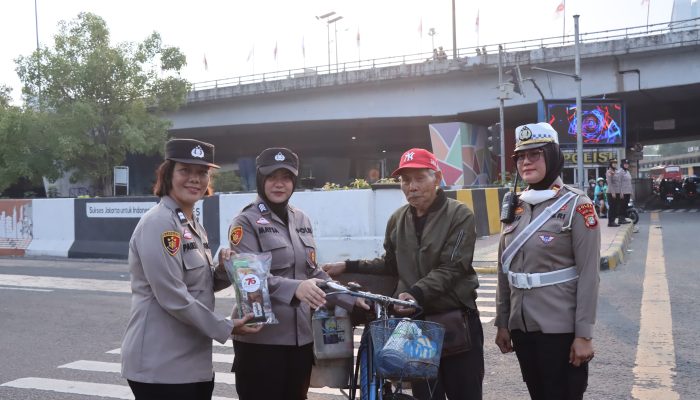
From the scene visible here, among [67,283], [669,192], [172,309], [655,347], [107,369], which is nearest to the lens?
[172,309]

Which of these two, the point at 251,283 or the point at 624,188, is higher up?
the point at 624,188

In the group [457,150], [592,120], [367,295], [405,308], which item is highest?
[592,120]

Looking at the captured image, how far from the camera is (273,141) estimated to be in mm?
50219

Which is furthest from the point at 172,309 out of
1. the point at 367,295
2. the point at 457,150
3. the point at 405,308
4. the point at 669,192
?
the point at 669,192

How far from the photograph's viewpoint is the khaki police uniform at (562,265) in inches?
121

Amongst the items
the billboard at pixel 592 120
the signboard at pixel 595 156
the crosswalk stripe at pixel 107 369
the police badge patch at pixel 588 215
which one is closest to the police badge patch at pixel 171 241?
the police badge patch at pixel 588 215

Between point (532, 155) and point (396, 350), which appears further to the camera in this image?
point (532, 155)

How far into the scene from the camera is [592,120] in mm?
28078

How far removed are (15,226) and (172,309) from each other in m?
17.8

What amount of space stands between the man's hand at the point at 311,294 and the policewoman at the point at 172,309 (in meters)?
0.29

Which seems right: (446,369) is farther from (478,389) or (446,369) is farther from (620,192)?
(620,192)

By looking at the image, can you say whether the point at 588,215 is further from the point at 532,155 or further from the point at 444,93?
the point at 444,93

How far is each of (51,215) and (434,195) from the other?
16.2 meters

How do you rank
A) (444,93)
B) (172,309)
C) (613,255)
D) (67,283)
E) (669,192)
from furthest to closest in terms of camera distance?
1. (669,192)
2. (444,93)
3. (67,283)
4. (613,255)
5. (172,309)
